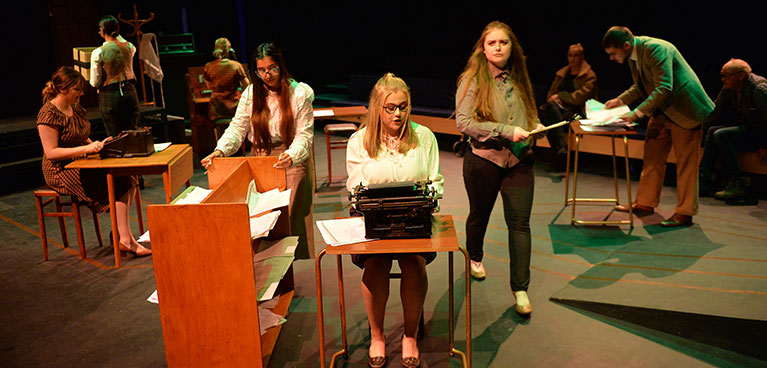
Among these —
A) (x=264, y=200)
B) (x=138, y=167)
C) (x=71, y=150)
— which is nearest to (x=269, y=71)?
(x=264, y=200)

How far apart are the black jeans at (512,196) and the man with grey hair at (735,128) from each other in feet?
10.5

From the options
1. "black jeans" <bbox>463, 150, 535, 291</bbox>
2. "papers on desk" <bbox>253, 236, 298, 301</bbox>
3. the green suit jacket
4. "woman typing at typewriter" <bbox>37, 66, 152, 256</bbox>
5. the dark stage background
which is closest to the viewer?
"papers on desk" <bbox>253, 236, 298, 301</bbox>

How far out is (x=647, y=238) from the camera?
459 centimetres

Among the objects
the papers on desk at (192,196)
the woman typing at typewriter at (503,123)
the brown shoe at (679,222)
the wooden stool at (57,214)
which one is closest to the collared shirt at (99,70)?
the wooden stool at (57,214)

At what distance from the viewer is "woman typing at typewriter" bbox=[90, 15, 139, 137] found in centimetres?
573

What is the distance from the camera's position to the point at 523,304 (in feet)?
11.1

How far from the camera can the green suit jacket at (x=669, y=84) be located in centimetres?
439

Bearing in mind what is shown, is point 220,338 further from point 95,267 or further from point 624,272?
point 624,272

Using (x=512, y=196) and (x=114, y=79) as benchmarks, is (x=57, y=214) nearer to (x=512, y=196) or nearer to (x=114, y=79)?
(x=114, y=79)

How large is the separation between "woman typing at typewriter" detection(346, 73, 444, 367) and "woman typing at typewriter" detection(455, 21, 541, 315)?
1.56 ft

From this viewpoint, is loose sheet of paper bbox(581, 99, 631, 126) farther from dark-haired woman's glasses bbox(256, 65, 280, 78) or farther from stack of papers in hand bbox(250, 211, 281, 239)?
stack of papers in hand bbox(250, 211, 281, 239)

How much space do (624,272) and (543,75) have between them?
195 inches

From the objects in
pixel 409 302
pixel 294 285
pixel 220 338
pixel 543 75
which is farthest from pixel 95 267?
pixel 543 75

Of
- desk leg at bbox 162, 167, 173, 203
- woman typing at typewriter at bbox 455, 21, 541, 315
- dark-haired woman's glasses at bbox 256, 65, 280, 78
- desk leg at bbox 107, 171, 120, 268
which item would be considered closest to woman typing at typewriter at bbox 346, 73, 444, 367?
woman typing at typewriter at bbox 455, 21, 541, 315
